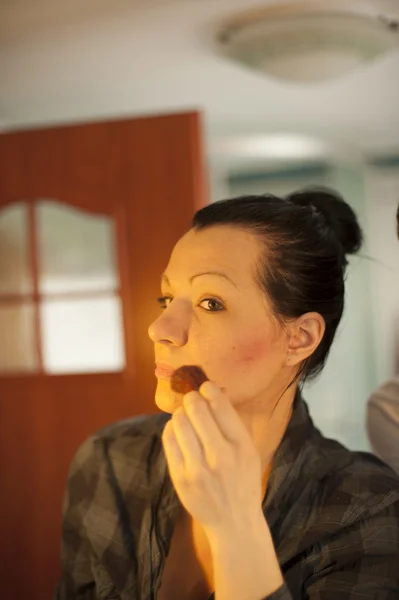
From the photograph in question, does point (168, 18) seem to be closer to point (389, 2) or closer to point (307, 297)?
point (389, 2)

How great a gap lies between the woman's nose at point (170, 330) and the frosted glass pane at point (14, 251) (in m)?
0.94

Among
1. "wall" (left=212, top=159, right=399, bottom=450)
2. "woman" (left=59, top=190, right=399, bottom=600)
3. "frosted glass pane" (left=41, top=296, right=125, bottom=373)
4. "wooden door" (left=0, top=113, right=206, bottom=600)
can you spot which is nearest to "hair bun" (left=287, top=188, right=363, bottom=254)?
"woman" (left=59, top=190, right=399, bottom=600)

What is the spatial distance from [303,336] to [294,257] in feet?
0.23

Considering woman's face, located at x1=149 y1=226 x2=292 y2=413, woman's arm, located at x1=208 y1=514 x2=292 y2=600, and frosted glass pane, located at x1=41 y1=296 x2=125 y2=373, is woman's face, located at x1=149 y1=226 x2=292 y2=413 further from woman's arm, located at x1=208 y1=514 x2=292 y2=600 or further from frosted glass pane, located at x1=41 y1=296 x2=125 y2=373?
frosted glass pane, located at x1=41 y1=296 x2=125 y2=373

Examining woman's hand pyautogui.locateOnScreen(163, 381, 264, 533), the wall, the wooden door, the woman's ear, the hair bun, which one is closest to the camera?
woman's hand pyautogui.locateOnScreen(163, 381, 264, 533)

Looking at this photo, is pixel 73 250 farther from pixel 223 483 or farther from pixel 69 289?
pixel 223 483

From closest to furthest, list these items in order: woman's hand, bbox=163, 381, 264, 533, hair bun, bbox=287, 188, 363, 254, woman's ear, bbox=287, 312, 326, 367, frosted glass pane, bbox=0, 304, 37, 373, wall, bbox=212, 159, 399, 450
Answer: woman's hand, bbox=163, 381, 264, 533 → woman's ear, bbox=287, 312, 326, 367 → hair bun, bbox=287, 188, 363, 254 → frosted glass pane, bbox=0, 304, 37, 373 → wall, bbox=212, 159, 399, 450

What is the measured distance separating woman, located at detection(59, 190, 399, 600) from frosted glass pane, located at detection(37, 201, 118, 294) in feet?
2.30

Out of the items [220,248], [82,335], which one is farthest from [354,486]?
[82,335]

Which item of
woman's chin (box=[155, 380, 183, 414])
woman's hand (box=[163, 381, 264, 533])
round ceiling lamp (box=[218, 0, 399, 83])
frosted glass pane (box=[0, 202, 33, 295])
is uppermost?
round ceiling lamp (box=[218, 0, 399, 83])

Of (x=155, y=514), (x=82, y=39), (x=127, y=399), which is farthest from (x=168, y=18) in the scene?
(x=155, y=514)

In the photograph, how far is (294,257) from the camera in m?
0.62

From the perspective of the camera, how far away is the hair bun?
2.55 feet

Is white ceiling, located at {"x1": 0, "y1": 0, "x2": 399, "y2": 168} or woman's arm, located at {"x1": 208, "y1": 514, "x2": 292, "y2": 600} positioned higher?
white ceiling, located at {"x1": 0, "y1": 0, "x2": 399, "y2": 168}
